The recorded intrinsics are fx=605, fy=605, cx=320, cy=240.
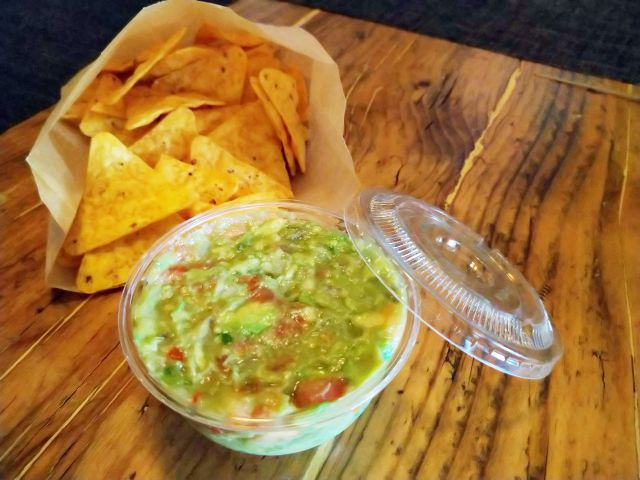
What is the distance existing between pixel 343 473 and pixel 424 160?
972mm

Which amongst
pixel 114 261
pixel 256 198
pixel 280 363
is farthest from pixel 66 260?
pixel 280 363

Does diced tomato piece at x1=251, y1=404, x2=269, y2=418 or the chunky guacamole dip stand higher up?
the chunky guacamole dip

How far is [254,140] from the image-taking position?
1.69 meters

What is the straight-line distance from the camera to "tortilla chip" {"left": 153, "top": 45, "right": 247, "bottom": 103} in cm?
171

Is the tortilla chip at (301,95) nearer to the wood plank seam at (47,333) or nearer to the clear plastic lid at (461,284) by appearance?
the clear plastic lid at (461,284)

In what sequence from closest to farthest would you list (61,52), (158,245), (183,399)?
(183,399), (158,245), (61,52)

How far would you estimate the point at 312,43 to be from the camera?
5.58ft

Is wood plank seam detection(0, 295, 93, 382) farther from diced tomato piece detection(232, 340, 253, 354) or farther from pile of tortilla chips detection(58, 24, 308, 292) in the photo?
diced tomato piece detection(232, 340, 253, 354)

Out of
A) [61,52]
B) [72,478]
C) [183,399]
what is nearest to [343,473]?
[183,399]

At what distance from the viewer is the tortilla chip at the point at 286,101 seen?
166 centimetres

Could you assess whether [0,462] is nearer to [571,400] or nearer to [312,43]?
[571,400]

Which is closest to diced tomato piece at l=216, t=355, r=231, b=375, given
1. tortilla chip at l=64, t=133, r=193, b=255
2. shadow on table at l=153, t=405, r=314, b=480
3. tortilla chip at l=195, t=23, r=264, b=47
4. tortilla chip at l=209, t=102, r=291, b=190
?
shadow on table at l=153, t=405, r=314, b=480

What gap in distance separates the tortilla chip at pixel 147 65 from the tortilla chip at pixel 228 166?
0.22 meters

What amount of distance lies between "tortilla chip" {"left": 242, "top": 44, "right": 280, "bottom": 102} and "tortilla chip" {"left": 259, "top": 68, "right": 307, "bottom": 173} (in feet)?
0.28
